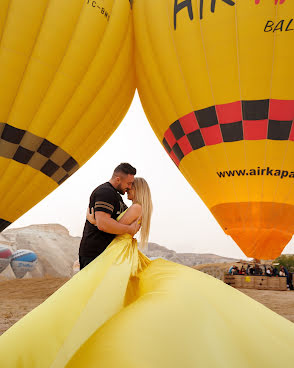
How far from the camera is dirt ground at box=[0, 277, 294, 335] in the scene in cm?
596

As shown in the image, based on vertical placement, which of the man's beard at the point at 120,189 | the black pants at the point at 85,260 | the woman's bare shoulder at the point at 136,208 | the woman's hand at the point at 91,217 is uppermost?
the man's beard at the point at 120,189

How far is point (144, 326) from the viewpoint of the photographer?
150 centimetres

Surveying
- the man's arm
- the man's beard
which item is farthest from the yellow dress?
the man's beard

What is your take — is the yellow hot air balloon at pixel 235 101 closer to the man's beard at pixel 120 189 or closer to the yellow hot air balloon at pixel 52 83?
the yellow hot air balloon at pixel 52 83

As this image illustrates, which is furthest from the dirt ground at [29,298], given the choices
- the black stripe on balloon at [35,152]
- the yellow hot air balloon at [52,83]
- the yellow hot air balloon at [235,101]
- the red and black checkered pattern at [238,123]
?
the red and black checkered pattern at [238,123]

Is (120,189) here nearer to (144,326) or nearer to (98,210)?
(98,210)

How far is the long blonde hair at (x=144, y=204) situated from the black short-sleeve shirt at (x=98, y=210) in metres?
0.13

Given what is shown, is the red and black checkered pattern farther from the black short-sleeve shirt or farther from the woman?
the woman

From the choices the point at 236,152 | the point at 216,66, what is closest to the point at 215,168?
the point at 236,152

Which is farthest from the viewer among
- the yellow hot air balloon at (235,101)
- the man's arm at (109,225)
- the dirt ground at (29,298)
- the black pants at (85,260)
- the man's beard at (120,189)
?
the dirt ground at (29,298)

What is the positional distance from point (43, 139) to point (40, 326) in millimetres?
4817

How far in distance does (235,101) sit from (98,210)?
428 cm

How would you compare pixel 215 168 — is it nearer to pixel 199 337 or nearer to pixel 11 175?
pixel 11 175

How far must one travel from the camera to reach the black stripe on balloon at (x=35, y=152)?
5668mm
